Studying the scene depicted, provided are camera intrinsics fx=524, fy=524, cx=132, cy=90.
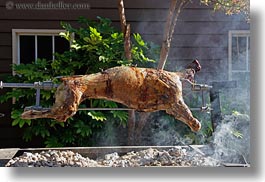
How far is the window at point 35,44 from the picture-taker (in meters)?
4.07

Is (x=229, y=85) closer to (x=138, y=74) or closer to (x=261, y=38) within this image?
(x=261, y=38)

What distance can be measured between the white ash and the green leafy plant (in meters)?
0.67

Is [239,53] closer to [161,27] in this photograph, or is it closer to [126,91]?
[161,27]

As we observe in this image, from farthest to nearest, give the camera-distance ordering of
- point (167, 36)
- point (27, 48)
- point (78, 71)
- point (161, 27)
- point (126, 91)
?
point (161, 27) → point (27, 48) → point (78, 71) → point (167, 36) → point (126, 91)

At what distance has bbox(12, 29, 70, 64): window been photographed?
4066mm

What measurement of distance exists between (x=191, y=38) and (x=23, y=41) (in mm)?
1344

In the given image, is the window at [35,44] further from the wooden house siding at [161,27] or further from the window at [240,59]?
the window at [240,59]

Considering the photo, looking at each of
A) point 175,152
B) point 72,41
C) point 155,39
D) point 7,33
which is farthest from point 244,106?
point 7,33

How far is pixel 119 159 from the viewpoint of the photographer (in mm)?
3080

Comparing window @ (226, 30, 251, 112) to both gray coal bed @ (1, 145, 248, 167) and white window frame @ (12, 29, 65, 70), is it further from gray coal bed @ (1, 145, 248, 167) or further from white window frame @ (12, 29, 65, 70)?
white window frame @ (12, 29, 65, 70)

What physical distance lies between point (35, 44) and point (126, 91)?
1.58 metres

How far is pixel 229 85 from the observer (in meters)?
2.93

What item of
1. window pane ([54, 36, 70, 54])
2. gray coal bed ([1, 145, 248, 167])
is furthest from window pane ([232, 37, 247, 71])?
window pane ([54, 36, 70, 54])
